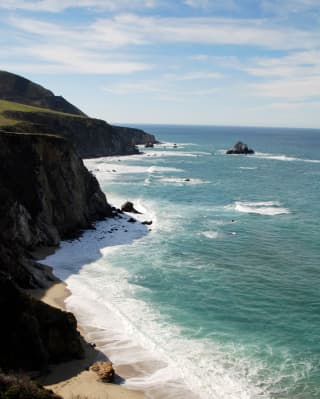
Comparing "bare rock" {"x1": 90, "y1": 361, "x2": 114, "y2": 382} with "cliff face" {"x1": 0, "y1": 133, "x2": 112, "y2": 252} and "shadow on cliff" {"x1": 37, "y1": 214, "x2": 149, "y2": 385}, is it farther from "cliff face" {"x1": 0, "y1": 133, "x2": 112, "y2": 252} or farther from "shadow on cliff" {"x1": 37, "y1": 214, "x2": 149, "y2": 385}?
"cliff face" {"x1": 0, "y1": 133, "x2": 112, "y2": 252}

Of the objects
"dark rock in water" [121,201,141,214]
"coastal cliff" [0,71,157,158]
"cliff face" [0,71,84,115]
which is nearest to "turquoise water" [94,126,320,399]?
"dark rock in water" [121,201,141,214]

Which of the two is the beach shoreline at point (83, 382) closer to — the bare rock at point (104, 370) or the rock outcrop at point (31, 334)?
the bare rock at point (104, 370)

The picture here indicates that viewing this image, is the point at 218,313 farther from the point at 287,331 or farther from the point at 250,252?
the point at 250,252

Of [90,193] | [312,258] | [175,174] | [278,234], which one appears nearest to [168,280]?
[312,258]

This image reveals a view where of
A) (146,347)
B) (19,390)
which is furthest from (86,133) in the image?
(19,390)

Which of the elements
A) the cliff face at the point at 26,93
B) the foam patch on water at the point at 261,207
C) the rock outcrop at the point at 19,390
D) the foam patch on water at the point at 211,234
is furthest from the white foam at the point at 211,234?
the cliff face at the point at 26,93

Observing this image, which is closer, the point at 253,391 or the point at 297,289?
the point at 253,391
